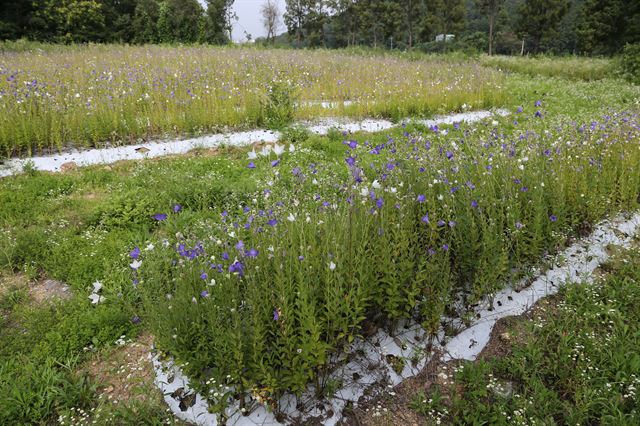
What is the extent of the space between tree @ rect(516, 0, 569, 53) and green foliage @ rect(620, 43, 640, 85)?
21.9 metres

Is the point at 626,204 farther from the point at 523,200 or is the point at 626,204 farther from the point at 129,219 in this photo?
the point at 129,219

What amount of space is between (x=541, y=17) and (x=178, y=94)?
35.2 meters

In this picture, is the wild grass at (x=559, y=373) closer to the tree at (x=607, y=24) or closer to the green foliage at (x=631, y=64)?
the green foliage at (x=631, y=64)

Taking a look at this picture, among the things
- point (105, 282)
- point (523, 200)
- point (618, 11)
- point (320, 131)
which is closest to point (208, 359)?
point (105, 282)

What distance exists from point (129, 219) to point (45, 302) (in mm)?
1191

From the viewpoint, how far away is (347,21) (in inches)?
1984

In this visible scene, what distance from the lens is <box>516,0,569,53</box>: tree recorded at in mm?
32594

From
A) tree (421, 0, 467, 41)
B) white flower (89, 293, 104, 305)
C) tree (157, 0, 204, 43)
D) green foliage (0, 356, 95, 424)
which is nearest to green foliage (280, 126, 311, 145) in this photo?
white flower (89, 293, 104, 305)

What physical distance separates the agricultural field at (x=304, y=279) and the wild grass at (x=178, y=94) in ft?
1.98

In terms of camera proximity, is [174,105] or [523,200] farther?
[174,105]

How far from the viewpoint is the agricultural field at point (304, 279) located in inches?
87.7

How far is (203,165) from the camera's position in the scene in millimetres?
5340

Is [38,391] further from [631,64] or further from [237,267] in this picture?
[631,64]

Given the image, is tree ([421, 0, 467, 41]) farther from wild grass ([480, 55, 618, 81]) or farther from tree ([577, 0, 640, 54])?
wild grass ([480, 55, 618, 81])
